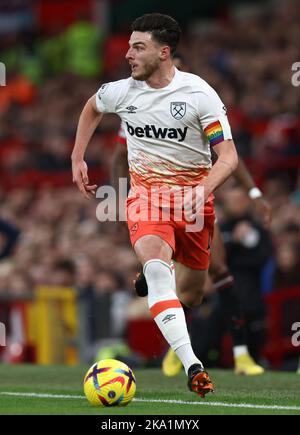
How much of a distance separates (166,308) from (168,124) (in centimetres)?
129

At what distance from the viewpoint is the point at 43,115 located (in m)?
23.4

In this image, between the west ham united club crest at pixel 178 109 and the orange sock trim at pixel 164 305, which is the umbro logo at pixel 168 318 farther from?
the west ham united club crest at pixel 178 109

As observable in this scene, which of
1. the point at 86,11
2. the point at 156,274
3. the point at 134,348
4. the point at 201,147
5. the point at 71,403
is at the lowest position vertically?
the point at 134,348

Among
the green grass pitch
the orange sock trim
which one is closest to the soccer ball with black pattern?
the green grass pitch

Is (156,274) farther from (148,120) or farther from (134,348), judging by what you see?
(134,348)

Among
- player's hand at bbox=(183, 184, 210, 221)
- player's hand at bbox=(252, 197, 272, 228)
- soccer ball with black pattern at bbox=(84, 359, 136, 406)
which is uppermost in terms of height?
player's hand at bbox=(183, 184, 210, 221)

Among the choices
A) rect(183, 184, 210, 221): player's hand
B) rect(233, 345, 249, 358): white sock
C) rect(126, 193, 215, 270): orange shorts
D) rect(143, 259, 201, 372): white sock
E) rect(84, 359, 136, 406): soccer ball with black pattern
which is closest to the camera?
rect(84, 359, 136, 406): soccer ball with black pattern

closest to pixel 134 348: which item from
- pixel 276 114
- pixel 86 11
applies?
pixel 276 114

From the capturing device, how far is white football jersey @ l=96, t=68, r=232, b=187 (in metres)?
8.03

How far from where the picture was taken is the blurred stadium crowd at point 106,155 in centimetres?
1367

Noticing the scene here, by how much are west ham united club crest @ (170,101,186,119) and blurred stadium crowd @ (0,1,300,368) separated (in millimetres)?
3909

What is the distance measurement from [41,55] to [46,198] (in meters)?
7.52

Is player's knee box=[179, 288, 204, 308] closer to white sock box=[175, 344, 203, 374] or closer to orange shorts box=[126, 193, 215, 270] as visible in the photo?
orange shorts box=[126, 193, 215, 270]

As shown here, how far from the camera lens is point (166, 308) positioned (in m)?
7.67
